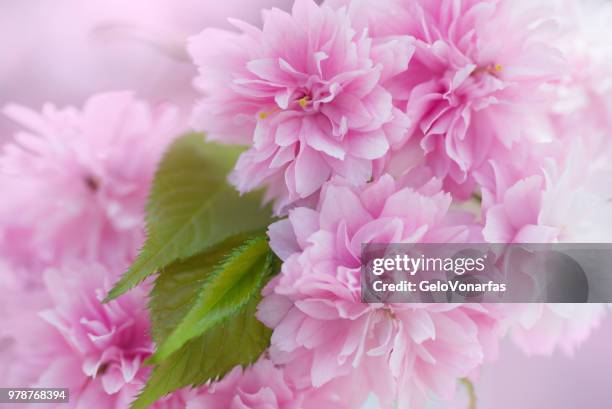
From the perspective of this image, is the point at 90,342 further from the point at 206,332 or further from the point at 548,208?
the point at 548,208

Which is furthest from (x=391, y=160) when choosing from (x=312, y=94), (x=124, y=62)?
(x=124, y=62)

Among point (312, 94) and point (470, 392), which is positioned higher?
point (312, 94)

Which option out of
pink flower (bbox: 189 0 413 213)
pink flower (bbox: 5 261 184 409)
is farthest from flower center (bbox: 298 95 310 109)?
pink flower (bbox: 5 261 184 409)

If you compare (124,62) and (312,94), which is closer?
(312,94)

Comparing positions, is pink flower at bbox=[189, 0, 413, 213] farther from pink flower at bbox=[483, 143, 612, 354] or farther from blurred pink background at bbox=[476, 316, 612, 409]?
blurred pink background at bbox=[476, 316, 612, 409]

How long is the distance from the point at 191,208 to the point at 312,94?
0.09m

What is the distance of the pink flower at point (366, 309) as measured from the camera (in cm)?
21

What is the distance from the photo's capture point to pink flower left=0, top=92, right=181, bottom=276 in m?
0.33

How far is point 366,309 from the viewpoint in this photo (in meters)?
0.21

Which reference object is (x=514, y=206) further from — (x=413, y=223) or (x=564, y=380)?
(x=564, y=380)

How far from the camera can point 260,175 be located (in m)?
0.23

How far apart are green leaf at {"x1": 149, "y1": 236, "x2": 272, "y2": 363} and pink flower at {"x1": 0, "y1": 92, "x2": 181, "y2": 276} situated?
12 cm

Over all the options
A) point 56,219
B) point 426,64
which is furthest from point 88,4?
point 426,64

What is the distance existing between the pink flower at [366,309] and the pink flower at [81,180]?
14 cm
